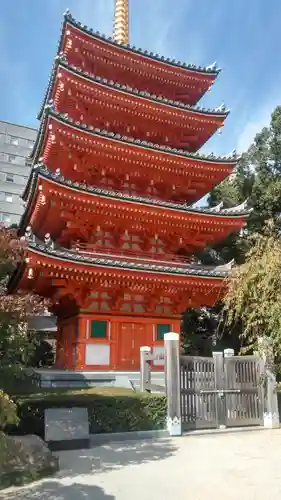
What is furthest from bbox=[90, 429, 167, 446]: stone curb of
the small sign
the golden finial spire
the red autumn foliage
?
the golden finial spire

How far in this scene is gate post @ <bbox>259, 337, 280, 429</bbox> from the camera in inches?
489

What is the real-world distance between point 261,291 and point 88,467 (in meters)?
6.57

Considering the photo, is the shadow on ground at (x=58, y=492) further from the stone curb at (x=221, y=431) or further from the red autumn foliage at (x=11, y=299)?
Result: the stone curb at (x=221, y=431)

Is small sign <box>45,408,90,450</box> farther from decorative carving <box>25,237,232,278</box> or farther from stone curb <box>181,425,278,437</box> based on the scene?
decorative carving <box>25,237,232,278</box>

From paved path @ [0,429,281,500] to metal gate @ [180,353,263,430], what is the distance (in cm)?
146

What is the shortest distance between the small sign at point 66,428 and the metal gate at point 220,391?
3.24 meters

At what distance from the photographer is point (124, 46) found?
64.4 feet

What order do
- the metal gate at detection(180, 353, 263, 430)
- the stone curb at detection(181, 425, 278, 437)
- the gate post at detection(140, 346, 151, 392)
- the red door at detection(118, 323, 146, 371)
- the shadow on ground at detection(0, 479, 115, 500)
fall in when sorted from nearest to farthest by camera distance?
the shadow on ground at detection(0, 479, 115, 500)
the stone curb at detection(181, 425, 278, 437)
the metal gate at detection(180, 353, 263, 430)
the gate post at detection(140, 346, 151, 392)
the red door at detection(118, 323, 146, 371)

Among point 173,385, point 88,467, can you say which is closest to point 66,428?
point 88,467

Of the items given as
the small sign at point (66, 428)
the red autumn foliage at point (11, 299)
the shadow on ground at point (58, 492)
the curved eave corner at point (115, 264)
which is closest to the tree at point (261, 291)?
the curved eave corner at point (115, 264)

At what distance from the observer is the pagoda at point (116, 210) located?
15.6 m

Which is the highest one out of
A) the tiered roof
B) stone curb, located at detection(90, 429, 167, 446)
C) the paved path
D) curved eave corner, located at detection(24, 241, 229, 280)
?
the tiered roof

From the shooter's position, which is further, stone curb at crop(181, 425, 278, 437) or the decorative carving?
the decorative carving

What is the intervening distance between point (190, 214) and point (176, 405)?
8.26m
